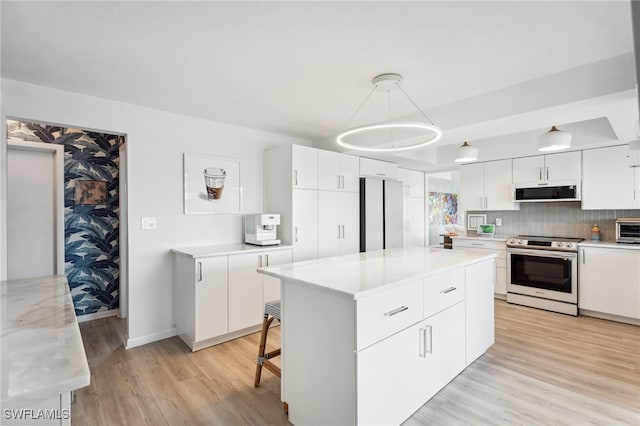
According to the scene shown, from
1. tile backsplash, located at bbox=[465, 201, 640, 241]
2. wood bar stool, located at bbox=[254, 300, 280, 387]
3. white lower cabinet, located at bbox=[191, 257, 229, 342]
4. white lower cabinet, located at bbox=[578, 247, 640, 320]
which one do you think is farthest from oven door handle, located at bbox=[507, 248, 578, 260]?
white lower cabinet, located at bbox=[191, 257, 229, 342]

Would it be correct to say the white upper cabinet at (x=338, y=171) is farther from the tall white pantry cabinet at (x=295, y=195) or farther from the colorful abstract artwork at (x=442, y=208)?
the colorful abstract artwork at (x=442, y=208)

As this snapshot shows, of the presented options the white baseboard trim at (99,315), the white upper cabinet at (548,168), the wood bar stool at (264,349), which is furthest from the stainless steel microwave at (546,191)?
the white baseboard trim at (99,315)

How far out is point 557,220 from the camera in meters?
4.41

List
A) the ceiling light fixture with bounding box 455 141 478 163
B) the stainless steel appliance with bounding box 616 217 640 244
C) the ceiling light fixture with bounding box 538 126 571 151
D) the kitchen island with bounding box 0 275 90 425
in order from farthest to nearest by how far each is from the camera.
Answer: the stainless steel appliance with bounding box 616 217 640 244 → the ceiling light fixture with bounding box 455 141 478 163 → the ceiling light fixture with bounding box 538 126 571 151 → the kitchen island with bounding box 0 275 90 425

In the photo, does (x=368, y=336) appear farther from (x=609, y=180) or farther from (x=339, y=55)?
(x=609, y=180)

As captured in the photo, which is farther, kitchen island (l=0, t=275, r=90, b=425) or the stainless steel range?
the stainless steel range

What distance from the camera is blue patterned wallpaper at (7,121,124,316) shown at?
3469mm

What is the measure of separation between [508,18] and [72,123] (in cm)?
331

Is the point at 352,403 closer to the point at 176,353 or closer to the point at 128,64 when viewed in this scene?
the point at 176,353

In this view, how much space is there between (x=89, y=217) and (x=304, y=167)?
2555 mm

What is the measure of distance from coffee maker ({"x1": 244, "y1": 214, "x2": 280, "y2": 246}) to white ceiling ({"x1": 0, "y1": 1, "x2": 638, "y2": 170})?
115 centimetres

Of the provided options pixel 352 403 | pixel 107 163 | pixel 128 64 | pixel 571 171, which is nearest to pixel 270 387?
pixel 352 403

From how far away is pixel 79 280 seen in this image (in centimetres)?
356

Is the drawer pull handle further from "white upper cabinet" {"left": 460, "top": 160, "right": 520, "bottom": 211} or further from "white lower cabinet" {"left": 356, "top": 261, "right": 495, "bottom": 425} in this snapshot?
"white upper cabinet" {"left": 460, "top": 160, "right": 520, "bottom": 211}
